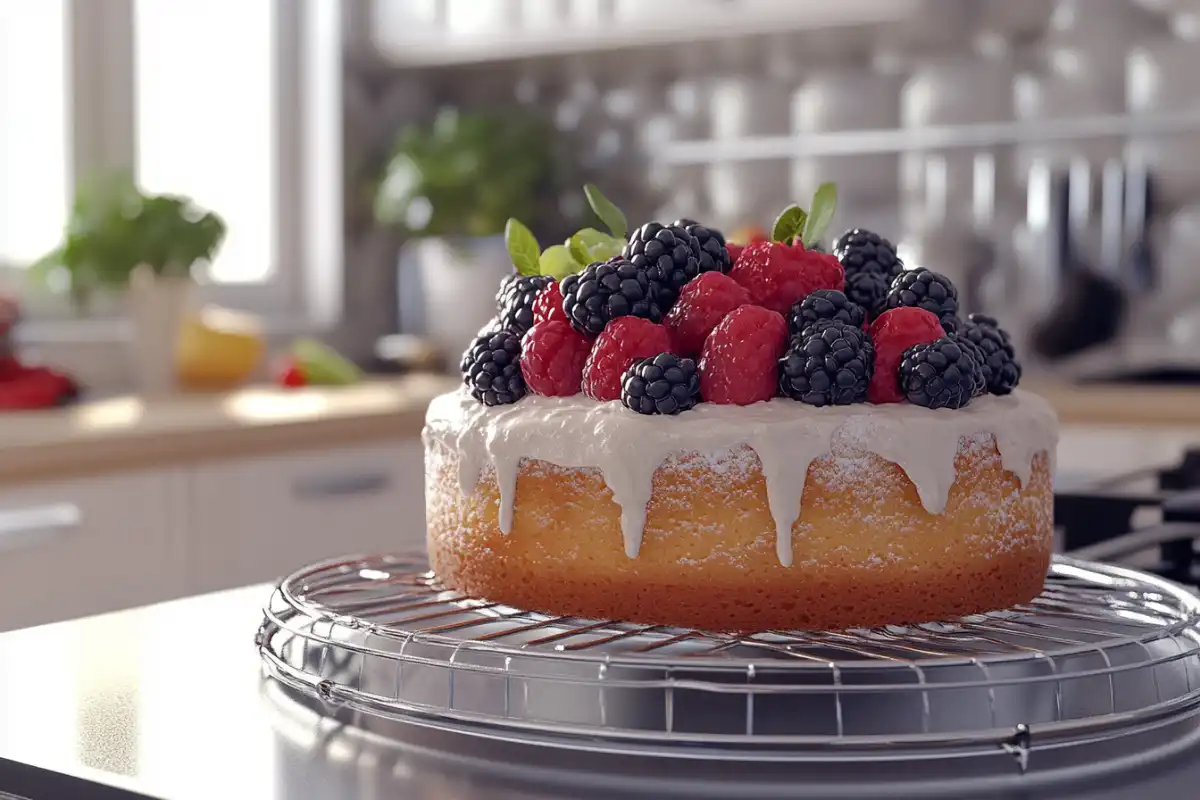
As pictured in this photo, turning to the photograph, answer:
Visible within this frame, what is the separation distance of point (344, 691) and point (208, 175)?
280 cm

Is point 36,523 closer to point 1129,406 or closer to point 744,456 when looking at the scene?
point 744,456

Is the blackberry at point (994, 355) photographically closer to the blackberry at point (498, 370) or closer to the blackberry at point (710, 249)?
the blackberry at point (710, 249)

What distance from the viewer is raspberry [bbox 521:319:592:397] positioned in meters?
0.97

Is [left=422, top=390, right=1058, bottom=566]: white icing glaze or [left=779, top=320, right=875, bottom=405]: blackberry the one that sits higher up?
[left=779, top=320, right=875, bottom=405]: blackberry

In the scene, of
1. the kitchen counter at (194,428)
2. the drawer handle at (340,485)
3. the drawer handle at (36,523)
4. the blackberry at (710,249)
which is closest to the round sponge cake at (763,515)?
the blackberry at (710,249)

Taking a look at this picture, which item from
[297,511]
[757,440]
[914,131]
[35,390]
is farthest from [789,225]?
[914,131]

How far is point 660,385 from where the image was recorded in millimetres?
886

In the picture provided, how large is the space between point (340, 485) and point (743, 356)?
1.61 metres

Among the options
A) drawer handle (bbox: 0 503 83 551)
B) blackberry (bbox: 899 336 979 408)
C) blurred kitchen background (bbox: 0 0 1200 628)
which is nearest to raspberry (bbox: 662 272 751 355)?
blackberry (bbox: 899 336 979 408)

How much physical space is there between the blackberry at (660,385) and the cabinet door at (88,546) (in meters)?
1.17

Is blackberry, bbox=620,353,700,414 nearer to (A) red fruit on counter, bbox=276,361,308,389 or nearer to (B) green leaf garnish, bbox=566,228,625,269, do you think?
(B) green leaf garnish, bbox=566,228,625,269

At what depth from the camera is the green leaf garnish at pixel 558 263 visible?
107 centimetres

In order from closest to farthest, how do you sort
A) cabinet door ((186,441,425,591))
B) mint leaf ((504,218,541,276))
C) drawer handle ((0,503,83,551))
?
mint leaf ((504,218,541,276)) → drawer handle ((0,503,83,551)) → cabinet door ((186,441,425,591))

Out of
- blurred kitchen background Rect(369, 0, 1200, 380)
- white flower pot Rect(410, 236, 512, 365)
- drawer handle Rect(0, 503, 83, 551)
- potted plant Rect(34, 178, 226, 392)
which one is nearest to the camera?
drawer handle Rect(0, 503, 83, 551)
